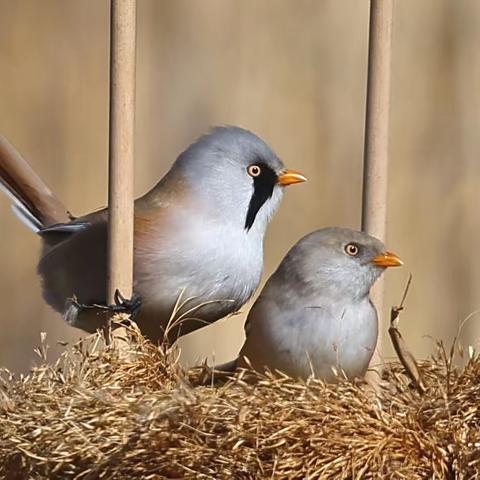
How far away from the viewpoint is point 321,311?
143 centimetres

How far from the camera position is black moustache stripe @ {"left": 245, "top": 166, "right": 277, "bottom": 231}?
1542 mm

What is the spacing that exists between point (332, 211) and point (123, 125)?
31.4 inches

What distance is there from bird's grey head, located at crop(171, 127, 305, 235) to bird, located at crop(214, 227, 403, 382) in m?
0.07

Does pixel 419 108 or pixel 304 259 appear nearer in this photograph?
pixel 304 259

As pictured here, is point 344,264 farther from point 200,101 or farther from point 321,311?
point 200,101

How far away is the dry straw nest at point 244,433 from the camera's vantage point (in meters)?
1.08

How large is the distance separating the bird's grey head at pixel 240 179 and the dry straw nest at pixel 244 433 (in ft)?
1.28

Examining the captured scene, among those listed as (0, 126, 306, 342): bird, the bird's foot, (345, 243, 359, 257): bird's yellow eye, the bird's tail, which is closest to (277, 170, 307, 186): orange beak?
(0, 126, 306, 342): bird

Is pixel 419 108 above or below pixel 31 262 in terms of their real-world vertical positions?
above

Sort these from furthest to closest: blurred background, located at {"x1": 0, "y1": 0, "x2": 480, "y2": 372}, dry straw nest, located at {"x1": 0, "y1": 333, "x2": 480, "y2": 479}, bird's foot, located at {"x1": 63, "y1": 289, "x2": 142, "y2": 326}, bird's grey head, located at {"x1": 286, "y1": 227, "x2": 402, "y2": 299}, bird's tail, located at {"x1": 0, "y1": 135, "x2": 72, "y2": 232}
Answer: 1. blurred background, located at {"x1": 0, "y1": 0, "x2": 480, "y2": 372}
2. bird's tail, located at {"x1": 0, "y1": 135, "x2": 72, "y2": 232}
3. bird's grey head, located at {"x1": 286, "y1": 227, "x2": 402, "y2": 299}
4. bird's foot, located at {"x1": 63, "y1": 289, "x2": 142, "y2": 326}
5. dry straw nest, located at {"x1": 0, "y1": 333, "x2": 480, "y2": 479}

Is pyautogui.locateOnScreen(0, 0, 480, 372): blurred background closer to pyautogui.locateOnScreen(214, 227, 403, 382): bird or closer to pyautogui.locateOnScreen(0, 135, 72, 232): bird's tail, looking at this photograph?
pyautogui.locateOnScreen(0, 135, 72, 232): bird's tail

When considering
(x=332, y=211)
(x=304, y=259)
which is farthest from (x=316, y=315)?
(x=332, y=211)

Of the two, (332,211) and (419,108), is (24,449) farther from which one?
(419,108)

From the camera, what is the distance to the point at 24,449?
1132 mm
